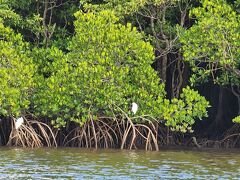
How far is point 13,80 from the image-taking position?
21.5 metres

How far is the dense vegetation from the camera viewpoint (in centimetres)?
2145

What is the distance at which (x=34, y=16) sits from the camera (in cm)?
2342

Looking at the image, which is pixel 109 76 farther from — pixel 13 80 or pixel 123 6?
pixel 13 80

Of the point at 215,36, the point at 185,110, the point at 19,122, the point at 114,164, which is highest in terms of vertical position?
the point at 215,36

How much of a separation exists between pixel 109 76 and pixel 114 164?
13.2 feet

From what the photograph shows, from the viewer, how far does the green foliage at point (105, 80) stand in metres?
21.6

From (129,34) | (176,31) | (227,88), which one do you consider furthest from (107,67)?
(227,88)

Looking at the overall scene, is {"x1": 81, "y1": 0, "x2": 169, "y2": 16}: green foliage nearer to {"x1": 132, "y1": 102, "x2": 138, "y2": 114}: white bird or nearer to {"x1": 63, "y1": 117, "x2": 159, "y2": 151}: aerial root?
{"x1": 132, "y1": 102, "x2": 138, "y2": 114}: white bird

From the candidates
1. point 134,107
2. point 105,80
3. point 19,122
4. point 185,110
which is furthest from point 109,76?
point 19,122

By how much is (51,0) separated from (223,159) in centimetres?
794

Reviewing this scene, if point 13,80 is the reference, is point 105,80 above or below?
above

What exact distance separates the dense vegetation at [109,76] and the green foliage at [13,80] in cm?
3

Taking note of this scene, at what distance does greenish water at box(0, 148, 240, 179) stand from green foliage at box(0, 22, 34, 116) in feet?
4.10

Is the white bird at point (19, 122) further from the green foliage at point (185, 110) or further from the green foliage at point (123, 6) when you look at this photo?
the green foliage at point (185, 110)
